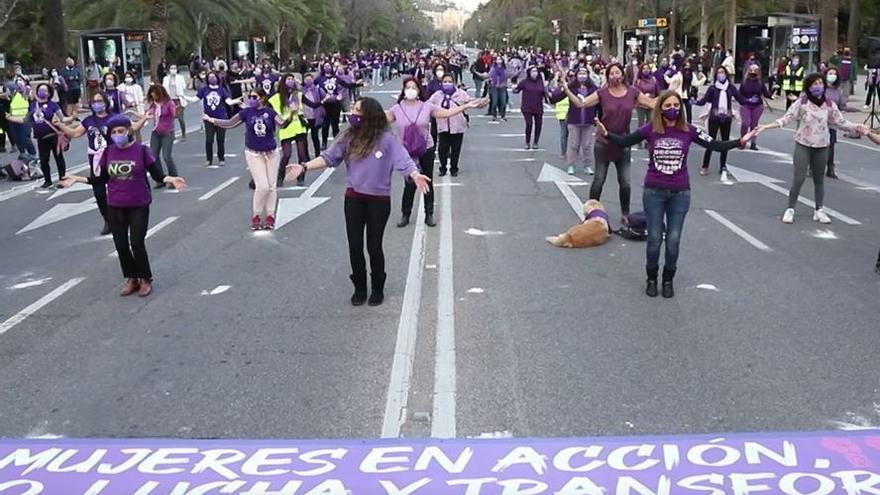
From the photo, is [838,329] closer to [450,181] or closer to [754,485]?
[754,485]

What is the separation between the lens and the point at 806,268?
30.1 ft

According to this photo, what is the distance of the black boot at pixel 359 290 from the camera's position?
26.3ft

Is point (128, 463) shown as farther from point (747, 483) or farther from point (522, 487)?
point (747, 483)

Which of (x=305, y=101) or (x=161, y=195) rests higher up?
(x=305, y=101)

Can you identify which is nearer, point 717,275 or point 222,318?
point 222,318

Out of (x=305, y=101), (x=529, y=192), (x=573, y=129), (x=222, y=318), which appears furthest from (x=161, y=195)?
(x=222, y=318)

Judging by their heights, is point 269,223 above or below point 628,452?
above

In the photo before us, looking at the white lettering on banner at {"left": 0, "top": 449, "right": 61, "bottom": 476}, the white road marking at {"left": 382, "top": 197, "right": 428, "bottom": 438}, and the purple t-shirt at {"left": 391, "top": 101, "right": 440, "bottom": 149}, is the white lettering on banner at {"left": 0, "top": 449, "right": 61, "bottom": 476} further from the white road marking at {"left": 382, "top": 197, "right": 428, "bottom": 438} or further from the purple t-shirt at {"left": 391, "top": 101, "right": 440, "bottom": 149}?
the purple t-shirt at {"left": 391, "top": 101, "right": 440, "bottom": 149}

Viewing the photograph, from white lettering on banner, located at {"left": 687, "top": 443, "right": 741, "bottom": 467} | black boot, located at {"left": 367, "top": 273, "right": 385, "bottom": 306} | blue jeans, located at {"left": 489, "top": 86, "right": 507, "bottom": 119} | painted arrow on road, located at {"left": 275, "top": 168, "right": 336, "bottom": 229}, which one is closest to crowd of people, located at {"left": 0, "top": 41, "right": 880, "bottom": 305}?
black boot, located at {"left": 367, "top": 273, "right": 385, "bottom": 306}

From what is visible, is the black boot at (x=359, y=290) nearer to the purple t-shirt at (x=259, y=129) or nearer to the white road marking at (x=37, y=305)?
the white road marking at (x=37, y=305)

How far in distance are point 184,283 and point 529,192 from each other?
6.22m

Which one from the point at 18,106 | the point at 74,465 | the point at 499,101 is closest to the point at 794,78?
the point at 499,101

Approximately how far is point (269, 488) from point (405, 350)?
7.09 feet

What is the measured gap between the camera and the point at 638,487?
186 inches
